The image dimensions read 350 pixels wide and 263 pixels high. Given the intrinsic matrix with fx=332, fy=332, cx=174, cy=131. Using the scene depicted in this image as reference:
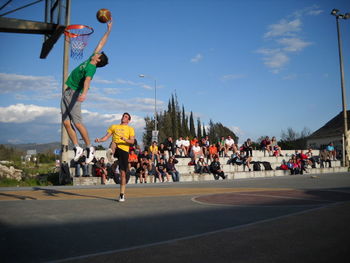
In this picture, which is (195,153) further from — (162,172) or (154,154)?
(162,172)

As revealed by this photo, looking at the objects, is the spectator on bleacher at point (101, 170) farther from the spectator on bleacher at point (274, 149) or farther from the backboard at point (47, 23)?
the spectator on bleacher at point (274, 149)

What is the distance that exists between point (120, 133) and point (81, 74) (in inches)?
59.4

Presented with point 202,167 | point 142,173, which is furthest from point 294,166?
point 142,173

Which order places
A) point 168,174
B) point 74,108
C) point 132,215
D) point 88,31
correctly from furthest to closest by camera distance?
point 168,174 → point 88,31 → point 74,108 → point 132,215

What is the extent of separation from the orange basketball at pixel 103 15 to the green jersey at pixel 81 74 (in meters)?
1.17

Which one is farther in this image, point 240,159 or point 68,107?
point 240,159

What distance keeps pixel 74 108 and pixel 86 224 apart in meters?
3.10

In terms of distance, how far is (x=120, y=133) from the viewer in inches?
290

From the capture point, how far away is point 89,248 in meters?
3.32

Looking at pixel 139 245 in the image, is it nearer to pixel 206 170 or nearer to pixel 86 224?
pixel 86 224

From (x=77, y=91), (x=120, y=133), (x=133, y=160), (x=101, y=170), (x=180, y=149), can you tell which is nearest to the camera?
(x=77, y=91)

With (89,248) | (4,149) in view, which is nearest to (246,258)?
(89,248)

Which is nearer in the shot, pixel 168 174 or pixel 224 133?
pixel 168 174

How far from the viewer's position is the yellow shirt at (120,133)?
7.38 m
